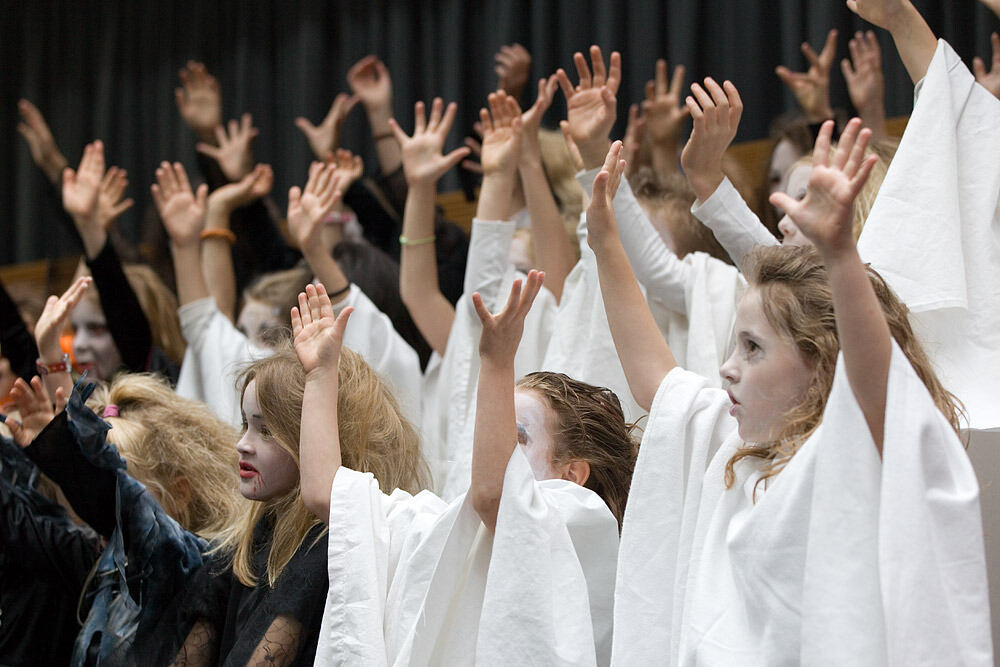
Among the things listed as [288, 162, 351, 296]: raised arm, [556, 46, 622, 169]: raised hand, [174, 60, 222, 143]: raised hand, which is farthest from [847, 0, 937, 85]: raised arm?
[174, 60, 222, 143]: raised hand

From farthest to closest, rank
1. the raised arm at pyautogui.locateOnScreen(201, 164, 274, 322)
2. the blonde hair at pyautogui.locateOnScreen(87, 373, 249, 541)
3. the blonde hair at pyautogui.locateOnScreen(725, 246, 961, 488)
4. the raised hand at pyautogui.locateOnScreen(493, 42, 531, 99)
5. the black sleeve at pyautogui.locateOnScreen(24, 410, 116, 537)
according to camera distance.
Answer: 1. the raised hand at pyautogui.locateOnScreen(493, 42, 531, 99)
2. the raised arm at pyautogui.locateOnScreen(201, 164, 274, 322)
3. the blonde hair at pyautogui.locateOnScreen(87, 373, 249, 541)
4. the black sleeve at pyautogui.locateOnScreen(24, 410, 116, 537)
5. the blonde hair at pyautogui.locateOnScreen(725, 246, 961, 488)

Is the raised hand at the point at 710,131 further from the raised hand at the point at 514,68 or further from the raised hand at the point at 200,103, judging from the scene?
the raised hand at the point at 200,103

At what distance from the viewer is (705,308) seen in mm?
2178

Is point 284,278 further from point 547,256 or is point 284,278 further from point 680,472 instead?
point 680,472

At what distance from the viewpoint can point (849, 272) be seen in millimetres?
1209

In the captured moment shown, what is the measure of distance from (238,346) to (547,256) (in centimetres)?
86

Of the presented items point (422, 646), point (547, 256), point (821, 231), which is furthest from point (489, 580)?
point (547, 256)

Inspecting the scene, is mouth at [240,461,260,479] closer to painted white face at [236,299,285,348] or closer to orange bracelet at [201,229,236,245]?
painted white face at [236,299,285,348]

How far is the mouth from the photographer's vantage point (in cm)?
188

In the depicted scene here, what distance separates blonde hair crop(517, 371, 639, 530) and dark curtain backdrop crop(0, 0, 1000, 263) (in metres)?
1.81

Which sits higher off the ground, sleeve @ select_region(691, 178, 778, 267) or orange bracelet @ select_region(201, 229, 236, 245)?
sleeve @ select_region(691, 178, 778, 267)

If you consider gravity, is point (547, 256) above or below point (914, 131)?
below

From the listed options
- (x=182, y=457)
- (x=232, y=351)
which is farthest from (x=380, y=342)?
(x=182, y=457)

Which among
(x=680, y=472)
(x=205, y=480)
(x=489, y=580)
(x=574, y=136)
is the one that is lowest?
(x=205, y=480)
